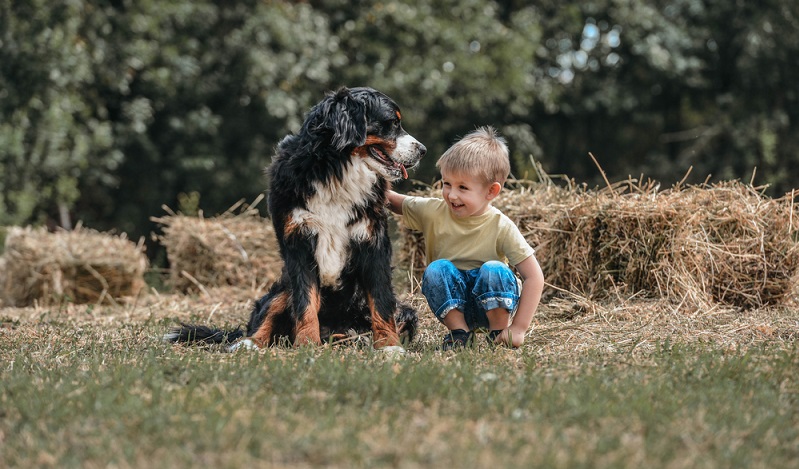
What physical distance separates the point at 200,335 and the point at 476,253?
5.13ft

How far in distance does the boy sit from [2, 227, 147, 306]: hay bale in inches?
161

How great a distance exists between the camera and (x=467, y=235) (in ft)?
15.0

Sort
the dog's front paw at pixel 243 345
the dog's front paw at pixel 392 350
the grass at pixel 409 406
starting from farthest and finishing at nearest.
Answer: the dog's front paw at pixel 243 345 → the dog's front paw at pixel 392 350 → the grass at pixel 409 406

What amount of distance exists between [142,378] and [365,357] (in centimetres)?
101

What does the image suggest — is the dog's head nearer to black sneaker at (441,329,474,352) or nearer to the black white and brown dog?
the black white and brown dog

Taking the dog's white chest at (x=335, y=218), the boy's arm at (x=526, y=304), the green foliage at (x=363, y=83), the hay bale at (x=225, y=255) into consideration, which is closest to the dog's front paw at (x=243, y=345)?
the dog's white chest at (x=335, y=218)

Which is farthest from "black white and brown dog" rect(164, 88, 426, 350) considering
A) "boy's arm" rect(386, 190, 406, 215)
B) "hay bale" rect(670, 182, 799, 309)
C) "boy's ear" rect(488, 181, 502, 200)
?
"hay bale" rect(670, 182, 799, 309)

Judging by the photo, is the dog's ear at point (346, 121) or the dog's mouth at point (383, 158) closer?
the dog's ear at point (346, 121)

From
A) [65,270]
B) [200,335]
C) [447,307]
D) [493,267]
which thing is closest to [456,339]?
[447,307]

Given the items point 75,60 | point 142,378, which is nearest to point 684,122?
point 75,60

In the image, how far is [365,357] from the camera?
13.0 ft

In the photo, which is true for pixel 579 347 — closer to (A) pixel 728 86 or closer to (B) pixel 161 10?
(B) pixel 161 10

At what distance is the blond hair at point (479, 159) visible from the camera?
14.3ft

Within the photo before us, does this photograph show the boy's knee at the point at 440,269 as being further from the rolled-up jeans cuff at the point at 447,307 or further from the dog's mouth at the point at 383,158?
the dog's mouth at the point at 383,158
